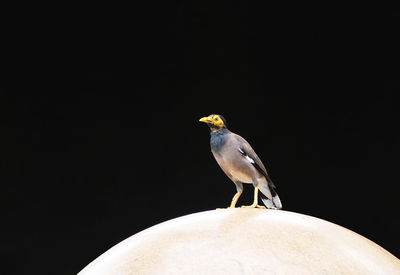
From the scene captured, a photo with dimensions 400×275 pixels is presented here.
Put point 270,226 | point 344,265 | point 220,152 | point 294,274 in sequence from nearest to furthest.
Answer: point 294,274, point 344,265, point 270,226, point 220,152

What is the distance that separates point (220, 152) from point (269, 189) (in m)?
0.44

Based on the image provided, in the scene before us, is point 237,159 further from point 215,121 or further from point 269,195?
point 269,195

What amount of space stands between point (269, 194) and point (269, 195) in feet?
0.03

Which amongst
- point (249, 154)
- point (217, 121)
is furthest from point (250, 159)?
point (217, 121)

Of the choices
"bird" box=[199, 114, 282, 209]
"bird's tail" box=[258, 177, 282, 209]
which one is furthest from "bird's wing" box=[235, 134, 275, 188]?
"bird's tail" box=[258, 177, 282, 209]

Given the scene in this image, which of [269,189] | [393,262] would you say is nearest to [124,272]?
[393,262]

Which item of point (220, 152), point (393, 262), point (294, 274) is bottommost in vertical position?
point (393, 262)

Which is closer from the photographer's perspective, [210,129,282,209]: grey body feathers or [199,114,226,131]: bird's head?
[210,129,282,209]: grey body feathers

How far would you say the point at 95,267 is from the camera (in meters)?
2.60

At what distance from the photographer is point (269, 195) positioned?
3.76 metres

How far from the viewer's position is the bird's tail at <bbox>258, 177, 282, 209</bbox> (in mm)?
3676

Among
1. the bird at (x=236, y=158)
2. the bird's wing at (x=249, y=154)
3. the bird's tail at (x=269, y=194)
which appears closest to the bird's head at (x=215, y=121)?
the bird at (x=236, y=158)

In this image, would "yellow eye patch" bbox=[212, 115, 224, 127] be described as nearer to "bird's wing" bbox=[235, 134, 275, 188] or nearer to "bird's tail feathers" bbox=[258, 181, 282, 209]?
"bird's wing" bbox=[235, 134, 275, 188]

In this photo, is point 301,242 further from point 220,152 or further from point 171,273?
point 220,152
